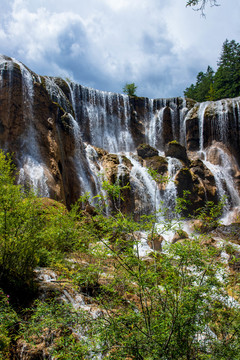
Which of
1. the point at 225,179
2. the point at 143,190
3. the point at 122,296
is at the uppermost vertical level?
the point at 225,179

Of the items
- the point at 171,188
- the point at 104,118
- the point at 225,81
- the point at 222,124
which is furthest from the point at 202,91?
the point at 171,188

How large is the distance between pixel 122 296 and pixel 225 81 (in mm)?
44128

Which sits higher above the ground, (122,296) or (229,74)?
(229,74)

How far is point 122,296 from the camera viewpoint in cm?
350

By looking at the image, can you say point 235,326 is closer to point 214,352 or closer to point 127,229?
point 214,352

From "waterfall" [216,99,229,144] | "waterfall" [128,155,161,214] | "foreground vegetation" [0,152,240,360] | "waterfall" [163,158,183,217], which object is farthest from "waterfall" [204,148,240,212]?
"foreground vegetation" [0,152,240,360]

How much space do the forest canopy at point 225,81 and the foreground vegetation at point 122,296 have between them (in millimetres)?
40640

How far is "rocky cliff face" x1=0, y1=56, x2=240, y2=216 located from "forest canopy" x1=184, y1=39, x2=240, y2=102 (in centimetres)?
1145

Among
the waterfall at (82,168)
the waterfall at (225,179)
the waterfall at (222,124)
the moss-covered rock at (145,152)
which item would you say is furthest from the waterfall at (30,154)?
the waterfall at (222,124)

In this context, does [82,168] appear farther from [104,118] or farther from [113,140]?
[104,118]

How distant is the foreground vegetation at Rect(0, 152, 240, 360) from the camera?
2.68m

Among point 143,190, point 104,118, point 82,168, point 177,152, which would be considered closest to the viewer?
point 82,168

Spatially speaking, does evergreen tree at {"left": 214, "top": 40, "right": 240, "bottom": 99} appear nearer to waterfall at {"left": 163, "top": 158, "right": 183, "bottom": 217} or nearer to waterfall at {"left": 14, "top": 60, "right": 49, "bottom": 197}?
waterfall at {"left": 163, "top": 158, "right": 183, "bottom": 217}

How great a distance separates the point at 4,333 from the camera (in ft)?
11.4
